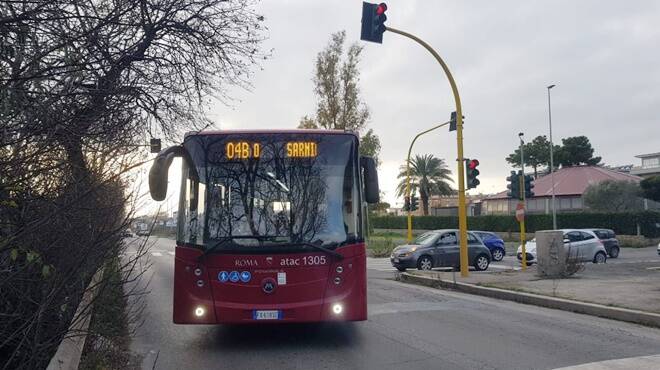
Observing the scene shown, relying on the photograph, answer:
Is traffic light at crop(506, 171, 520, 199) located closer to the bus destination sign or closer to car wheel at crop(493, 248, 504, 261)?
car wheel at crop(493, 248, 504, 261)

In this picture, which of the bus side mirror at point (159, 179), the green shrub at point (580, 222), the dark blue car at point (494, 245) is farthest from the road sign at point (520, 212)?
the green shrub at point (580, 222)

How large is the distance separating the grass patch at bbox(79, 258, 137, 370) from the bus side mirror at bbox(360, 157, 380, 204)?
3.47m

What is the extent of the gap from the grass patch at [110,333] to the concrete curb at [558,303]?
7878mm

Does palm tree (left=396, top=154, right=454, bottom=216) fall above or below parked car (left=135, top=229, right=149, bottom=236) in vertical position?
above

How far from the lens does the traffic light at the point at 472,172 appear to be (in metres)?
18.2

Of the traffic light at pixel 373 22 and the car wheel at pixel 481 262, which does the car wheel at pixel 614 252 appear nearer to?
the car wheel at pixel 481 262

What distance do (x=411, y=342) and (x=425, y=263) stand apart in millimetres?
13740

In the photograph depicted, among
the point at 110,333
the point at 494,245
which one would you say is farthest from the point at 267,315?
the point at 494,245

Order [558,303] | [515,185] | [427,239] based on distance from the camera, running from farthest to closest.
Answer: [427,239] → [515,185] → [558,303]

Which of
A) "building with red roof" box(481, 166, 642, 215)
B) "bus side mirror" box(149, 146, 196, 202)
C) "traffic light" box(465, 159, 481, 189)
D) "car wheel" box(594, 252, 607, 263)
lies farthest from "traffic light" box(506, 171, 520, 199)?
"building with red roof" box(481, 166, 642, 215)

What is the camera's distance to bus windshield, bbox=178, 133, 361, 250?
7996 millimetres

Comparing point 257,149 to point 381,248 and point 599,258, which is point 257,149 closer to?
point 599,258

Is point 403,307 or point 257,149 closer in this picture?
point 257,149

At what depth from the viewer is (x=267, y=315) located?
7809 millimetres
